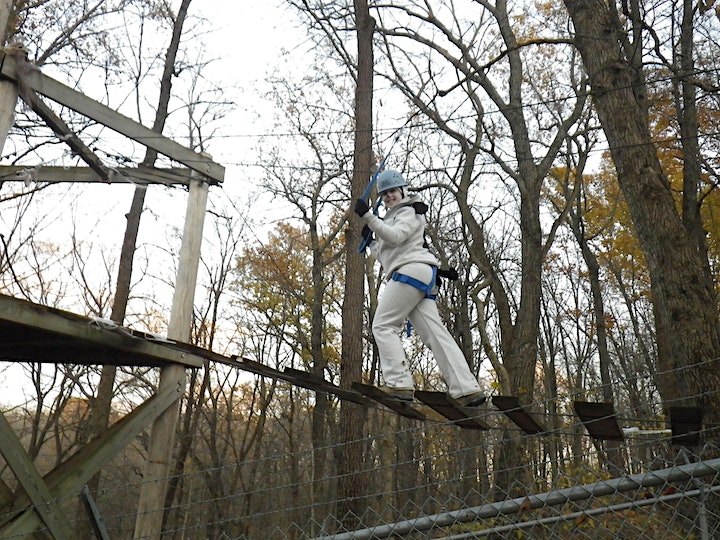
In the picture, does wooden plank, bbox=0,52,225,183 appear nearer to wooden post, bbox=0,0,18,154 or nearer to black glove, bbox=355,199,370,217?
wooden post, bbox=0,0,18,154

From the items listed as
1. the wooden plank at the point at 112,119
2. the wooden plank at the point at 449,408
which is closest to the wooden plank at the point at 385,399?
the wooden plank at the point at 449,408

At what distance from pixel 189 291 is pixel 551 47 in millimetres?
12568

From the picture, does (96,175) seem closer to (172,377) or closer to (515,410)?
(172,377)

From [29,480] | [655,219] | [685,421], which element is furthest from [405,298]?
[29,480]

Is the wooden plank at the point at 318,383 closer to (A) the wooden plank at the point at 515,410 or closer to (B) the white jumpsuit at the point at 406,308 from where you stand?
(B) the white jumpsuit at the point at 406,308

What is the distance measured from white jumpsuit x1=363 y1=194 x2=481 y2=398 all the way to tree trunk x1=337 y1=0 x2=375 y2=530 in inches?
138

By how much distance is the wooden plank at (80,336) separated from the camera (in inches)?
163

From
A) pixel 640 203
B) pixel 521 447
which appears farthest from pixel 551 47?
pixel 640 203

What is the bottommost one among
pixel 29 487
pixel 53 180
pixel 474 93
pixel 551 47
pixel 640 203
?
pixel 29 487

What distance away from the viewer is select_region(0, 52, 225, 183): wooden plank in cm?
458

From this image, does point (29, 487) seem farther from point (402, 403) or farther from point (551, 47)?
point (551, 47)

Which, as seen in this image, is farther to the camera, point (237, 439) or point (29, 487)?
point (237, 439)

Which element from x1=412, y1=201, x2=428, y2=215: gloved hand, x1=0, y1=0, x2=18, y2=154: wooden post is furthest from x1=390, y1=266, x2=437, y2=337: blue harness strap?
x1=0, y1=0, x2=18, y2=154: wooden post

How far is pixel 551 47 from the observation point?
1488cm
